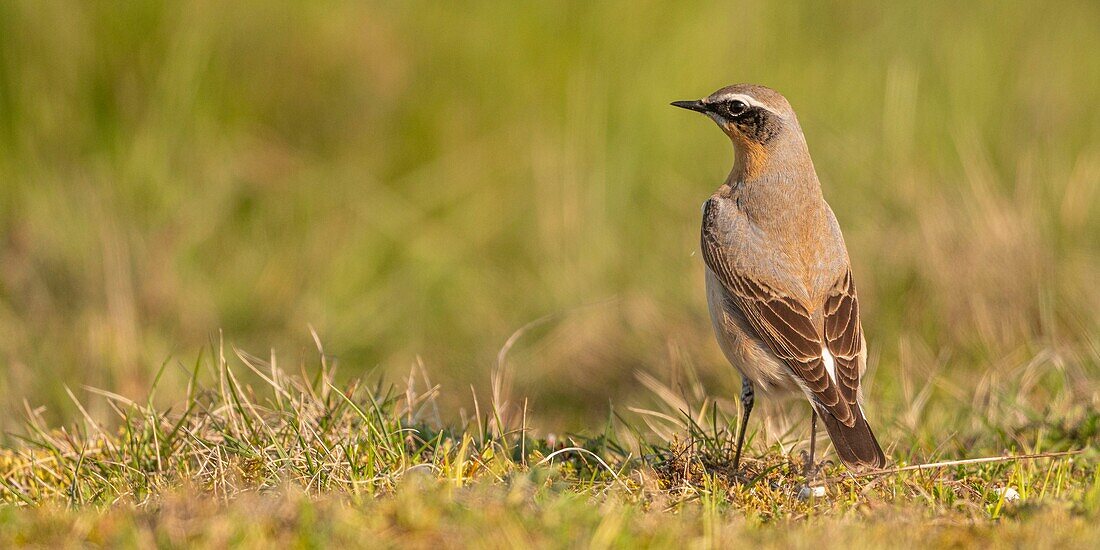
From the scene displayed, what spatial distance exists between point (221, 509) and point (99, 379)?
490cm

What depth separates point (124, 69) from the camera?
1080 centimetres

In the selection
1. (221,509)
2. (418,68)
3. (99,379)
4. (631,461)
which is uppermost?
(418,68)

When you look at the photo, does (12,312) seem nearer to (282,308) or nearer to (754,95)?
(282,308)

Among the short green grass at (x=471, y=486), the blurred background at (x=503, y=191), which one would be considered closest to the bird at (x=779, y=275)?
the short green grass at (x=471, y=486)

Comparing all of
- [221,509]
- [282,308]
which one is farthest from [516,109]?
[221,509]

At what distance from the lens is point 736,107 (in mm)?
6645

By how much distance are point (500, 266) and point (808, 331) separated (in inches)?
224

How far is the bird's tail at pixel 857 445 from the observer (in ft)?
17.5

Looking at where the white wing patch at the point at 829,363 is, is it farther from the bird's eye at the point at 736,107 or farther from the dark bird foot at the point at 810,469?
the bird's eye at the point at 736,107

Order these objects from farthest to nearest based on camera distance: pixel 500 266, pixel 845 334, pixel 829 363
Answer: pixel 500 266 < pixel 845 334 < pixel 829 363

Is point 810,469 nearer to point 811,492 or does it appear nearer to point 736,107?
point 811,492

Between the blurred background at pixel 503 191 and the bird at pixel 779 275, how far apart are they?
1.04 m

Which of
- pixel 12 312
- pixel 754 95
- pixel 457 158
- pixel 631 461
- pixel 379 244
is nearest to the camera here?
pixel 631 461

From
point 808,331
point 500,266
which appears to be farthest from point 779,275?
point 500,266
